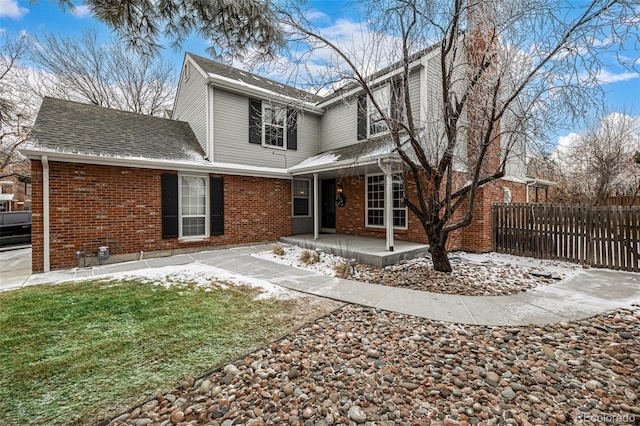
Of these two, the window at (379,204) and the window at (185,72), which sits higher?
the window at (185,72)

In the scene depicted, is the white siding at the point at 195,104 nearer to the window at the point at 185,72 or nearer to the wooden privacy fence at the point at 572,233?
the window at the point at 185,72

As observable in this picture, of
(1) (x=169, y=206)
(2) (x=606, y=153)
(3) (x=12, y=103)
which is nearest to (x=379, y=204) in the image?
(1) (x=169, y=206)

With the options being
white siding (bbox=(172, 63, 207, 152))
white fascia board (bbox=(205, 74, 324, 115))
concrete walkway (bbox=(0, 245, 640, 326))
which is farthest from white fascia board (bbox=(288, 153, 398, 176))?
white siding (bbox=(172, 63, 207, 152))

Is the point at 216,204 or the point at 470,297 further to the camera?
the point at 216,204

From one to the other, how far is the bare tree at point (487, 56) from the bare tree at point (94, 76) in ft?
42.0

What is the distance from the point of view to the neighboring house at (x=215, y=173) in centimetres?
670

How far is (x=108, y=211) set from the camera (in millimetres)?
7203

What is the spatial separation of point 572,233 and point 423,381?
23.8ft

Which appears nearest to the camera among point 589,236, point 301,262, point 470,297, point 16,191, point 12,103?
point 470,297

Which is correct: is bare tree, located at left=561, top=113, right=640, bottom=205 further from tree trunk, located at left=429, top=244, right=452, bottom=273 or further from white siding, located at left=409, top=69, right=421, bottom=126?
tree trunk, located at left=429, top=244, right=452, bottom=273

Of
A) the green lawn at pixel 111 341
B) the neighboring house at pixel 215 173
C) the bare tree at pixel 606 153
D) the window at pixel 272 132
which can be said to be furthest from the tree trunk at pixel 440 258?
the bare tree at pixel 606 153

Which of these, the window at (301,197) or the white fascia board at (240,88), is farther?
the window at (301,197)

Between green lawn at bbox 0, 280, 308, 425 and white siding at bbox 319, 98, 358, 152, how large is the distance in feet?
26.1

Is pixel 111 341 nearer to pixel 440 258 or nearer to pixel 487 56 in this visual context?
pixel 440 258
